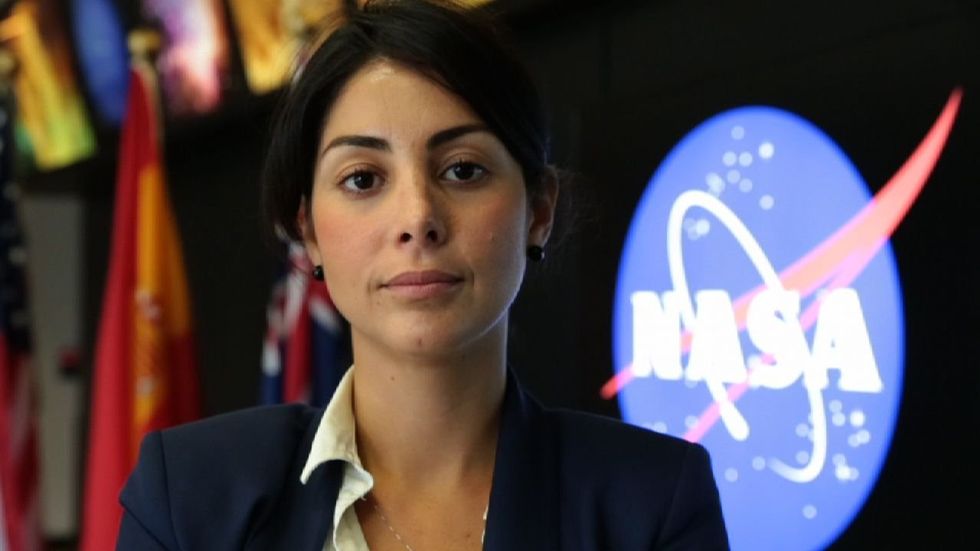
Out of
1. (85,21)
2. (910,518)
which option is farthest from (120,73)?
(910,518)

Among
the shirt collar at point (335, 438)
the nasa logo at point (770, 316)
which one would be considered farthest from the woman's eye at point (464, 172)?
the nasa logo at point (770, 316)

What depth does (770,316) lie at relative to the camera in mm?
1690

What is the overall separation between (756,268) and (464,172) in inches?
34.5

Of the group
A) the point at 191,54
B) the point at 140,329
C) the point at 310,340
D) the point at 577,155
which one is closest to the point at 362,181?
the point at 577,155

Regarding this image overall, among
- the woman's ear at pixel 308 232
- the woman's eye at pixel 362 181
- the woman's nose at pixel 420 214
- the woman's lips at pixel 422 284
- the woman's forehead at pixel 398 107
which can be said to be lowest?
the woman's lips at pixel 422 284

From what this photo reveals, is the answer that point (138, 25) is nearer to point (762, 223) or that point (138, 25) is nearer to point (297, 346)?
point (297, 346)

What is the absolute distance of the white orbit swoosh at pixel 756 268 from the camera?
5.32 feet

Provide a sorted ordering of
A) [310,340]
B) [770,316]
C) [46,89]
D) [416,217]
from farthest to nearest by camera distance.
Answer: [46,89] → [310,340] → [770,316] → [416,217]

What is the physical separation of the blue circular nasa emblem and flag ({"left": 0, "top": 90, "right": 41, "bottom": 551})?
1.97m

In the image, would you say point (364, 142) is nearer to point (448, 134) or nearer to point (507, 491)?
point (448, 134)

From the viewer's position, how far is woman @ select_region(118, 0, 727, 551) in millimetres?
938

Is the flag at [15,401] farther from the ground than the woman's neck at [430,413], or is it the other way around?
the woman's neck at [430,413]

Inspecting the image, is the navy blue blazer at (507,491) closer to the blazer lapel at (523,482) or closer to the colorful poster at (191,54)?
the blazer lapel at (523,482)

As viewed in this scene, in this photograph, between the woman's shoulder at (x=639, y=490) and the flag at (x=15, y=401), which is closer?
the woman's shoulder at (x=639, y=490)
